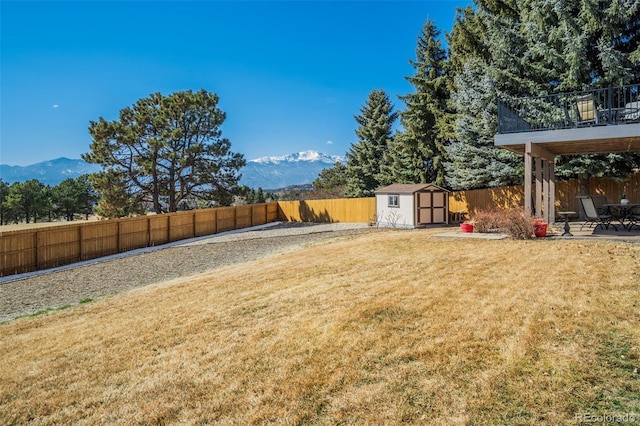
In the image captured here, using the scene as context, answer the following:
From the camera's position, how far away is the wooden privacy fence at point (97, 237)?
46.1ft

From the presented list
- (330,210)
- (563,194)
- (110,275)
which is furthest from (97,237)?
(563,194)

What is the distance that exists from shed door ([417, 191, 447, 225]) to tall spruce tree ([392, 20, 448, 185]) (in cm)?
428

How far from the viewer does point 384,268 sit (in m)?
7.72

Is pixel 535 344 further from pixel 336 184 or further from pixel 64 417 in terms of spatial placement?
pixel 336 184

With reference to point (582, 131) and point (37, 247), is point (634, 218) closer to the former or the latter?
point (582, 131)

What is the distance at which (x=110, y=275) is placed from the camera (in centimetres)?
1275

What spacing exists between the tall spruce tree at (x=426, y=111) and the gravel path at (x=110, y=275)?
12.4m

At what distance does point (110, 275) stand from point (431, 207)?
14.8 meters

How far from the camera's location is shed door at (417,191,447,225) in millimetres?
19734

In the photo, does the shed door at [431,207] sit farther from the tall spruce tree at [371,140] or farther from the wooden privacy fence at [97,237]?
the wooden privacy fence at [97,237]

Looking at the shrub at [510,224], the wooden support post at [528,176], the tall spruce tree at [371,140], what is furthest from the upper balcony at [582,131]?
the tall spruce tree at [371,140]

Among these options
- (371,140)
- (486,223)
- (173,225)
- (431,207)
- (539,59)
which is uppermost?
(539,59)

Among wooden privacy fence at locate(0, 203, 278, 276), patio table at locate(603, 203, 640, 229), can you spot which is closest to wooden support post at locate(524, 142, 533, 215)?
patio table at locate(603, 203, 640, 229)

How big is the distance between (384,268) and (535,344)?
158 inches
